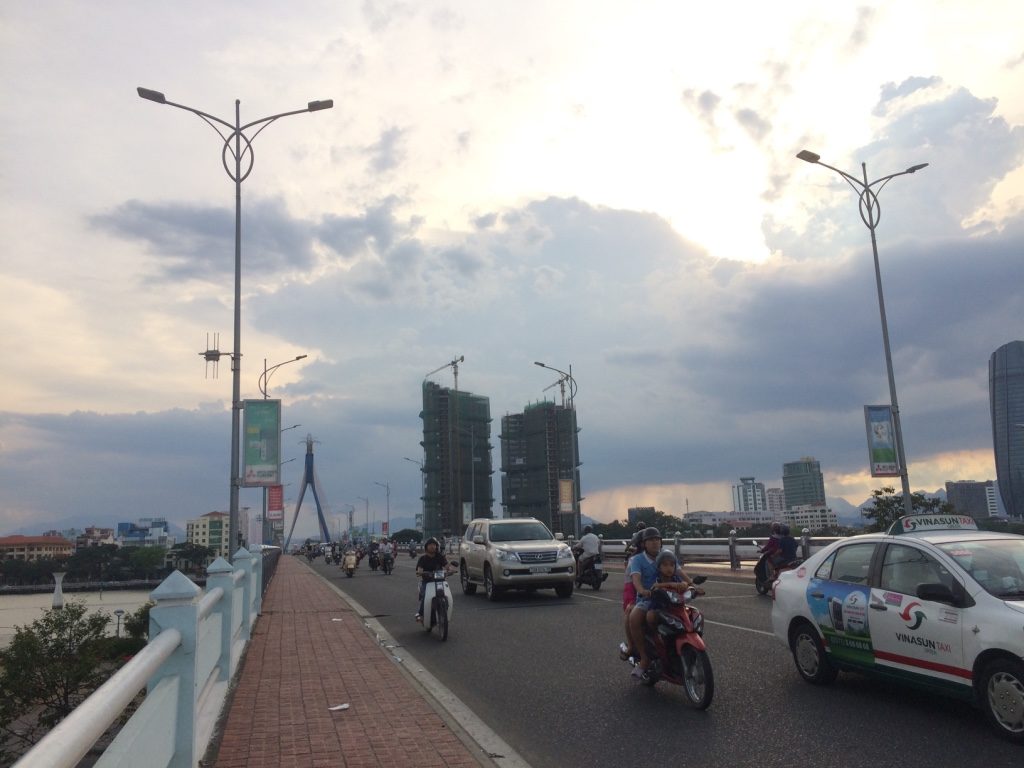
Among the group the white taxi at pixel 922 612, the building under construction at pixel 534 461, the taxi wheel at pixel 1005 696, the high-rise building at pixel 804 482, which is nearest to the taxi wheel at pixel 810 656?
the white taxi at pixel 922 612

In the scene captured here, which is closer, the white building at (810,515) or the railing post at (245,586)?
the railing post at (245,586)

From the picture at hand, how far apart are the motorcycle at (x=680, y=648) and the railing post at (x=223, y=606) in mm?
4147

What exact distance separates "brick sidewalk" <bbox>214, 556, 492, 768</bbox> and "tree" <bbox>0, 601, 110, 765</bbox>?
874cm

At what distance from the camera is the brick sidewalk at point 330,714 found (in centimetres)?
604

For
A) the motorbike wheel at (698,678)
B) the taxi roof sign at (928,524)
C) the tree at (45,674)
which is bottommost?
the tree at (45,674)

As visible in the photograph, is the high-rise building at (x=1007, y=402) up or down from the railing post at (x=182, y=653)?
up

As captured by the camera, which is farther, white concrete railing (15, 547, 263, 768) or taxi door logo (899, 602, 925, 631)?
taxi door logo (899, 602, 925, 631)

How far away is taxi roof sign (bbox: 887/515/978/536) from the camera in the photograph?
7623mm

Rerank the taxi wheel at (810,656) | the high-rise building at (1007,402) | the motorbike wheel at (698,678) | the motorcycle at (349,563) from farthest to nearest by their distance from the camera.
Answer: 1. the high-rise building at (1007,402)
2. the motorcycle at (349,563)
3. the taxi wheel at (810,656)
4. the motorbike wheel at (698,678)

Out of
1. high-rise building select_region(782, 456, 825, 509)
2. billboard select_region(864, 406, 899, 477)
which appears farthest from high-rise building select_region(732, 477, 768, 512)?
billboard select_region(864, 406, 899, 477)

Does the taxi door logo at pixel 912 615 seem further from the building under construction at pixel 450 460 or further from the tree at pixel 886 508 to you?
the building under construction at pixel 450 460

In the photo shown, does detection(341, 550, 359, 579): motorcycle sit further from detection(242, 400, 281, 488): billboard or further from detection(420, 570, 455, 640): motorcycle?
detection(420, 570, 455, 640): motorcycle

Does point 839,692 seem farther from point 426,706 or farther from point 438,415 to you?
point 438,415

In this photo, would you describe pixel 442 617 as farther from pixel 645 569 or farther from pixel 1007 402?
pixel 1007 402
